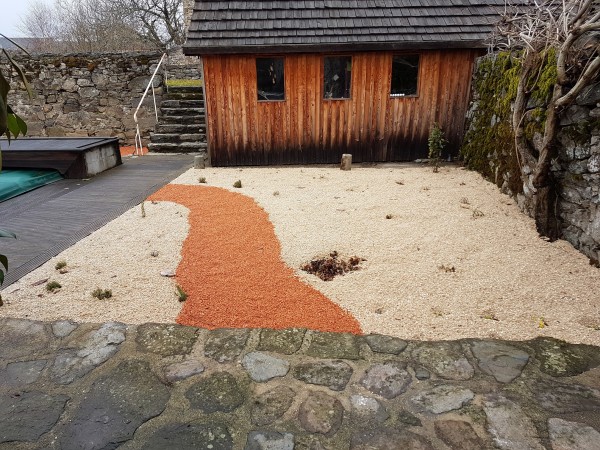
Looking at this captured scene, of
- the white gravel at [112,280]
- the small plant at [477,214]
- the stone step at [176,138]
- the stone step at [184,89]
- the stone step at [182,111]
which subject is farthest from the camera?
the stone step at [184,89]

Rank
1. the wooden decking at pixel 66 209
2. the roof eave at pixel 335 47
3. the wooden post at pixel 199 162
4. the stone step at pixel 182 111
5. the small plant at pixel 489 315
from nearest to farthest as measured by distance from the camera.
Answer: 1. the small plant at pixel 489 315
2. the wooden decking at pixel 66 209
3. the roof eave at pixel 335 47
4. the wooden post at pixel 199 162
5. the stone step at pixel 182 111

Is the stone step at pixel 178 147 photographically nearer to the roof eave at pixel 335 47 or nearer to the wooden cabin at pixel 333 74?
the wooden cabin at pixel 333 74

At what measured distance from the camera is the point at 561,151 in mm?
3941

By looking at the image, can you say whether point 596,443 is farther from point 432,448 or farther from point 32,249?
point 32,249

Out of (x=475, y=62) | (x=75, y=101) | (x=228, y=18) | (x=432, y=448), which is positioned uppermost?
(x=228, y=18)

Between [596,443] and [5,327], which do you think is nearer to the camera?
[596,443]

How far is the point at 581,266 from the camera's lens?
345 centimetres

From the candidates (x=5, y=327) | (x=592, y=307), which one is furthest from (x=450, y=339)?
(x=5, y=327)

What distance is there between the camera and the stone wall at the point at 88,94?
10.4 meters

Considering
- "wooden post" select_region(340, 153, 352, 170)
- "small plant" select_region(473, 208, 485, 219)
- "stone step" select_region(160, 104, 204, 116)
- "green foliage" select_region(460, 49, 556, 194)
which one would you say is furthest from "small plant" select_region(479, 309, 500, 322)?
"stone step" select_region(160, 104, 204, 116)

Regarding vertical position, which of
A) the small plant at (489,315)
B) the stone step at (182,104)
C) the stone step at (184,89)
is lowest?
the small plant at (489,315)

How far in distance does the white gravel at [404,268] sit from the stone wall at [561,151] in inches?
8.3

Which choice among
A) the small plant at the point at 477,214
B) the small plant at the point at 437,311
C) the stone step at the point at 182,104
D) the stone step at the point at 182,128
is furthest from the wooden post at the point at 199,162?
the small plant at the point at 437,311

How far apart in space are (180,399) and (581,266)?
139 inches
